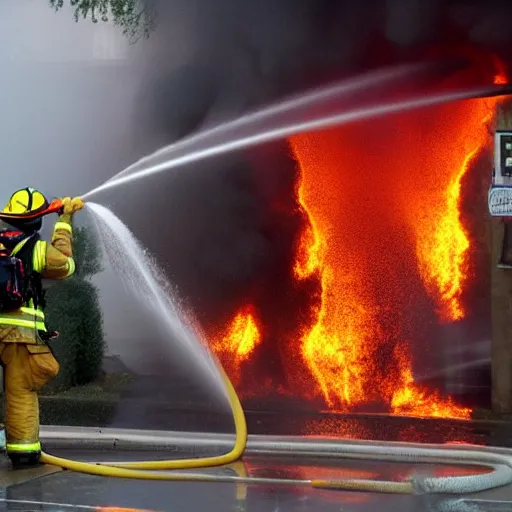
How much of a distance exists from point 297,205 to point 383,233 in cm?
78

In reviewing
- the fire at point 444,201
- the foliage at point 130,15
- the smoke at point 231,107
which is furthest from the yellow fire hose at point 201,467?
the foliage at point 130,15

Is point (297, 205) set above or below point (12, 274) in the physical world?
above

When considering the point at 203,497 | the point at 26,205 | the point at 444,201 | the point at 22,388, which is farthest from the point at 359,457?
the point at 444,201

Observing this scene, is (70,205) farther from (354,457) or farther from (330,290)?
(330,290)

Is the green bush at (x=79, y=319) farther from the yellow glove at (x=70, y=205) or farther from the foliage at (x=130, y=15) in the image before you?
the yellow glove at (x=70, y=205)

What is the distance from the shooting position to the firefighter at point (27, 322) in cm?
546

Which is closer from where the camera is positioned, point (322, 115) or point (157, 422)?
point (157, 422)

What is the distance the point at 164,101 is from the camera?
8883 mm

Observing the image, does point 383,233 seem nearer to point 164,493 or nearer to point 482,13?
point 482,13

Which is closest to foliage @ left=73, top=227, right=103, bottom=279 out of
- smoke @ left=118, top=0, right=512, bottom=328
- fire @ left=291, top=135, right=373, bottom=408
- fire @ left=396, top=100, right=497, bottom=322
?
smoke @ left=118, top=0, right=512, bottom=328

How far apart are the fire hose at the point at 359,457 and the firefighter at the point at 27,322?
0.83 ft

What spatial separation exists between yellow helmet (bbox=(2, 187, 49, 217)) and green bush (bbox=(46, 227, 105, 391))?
3.27 m

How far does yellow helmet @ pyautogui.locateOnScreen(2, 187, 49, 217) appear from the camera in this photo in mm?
5539

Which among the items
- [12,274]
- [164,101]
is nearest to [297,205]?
[164,101]
